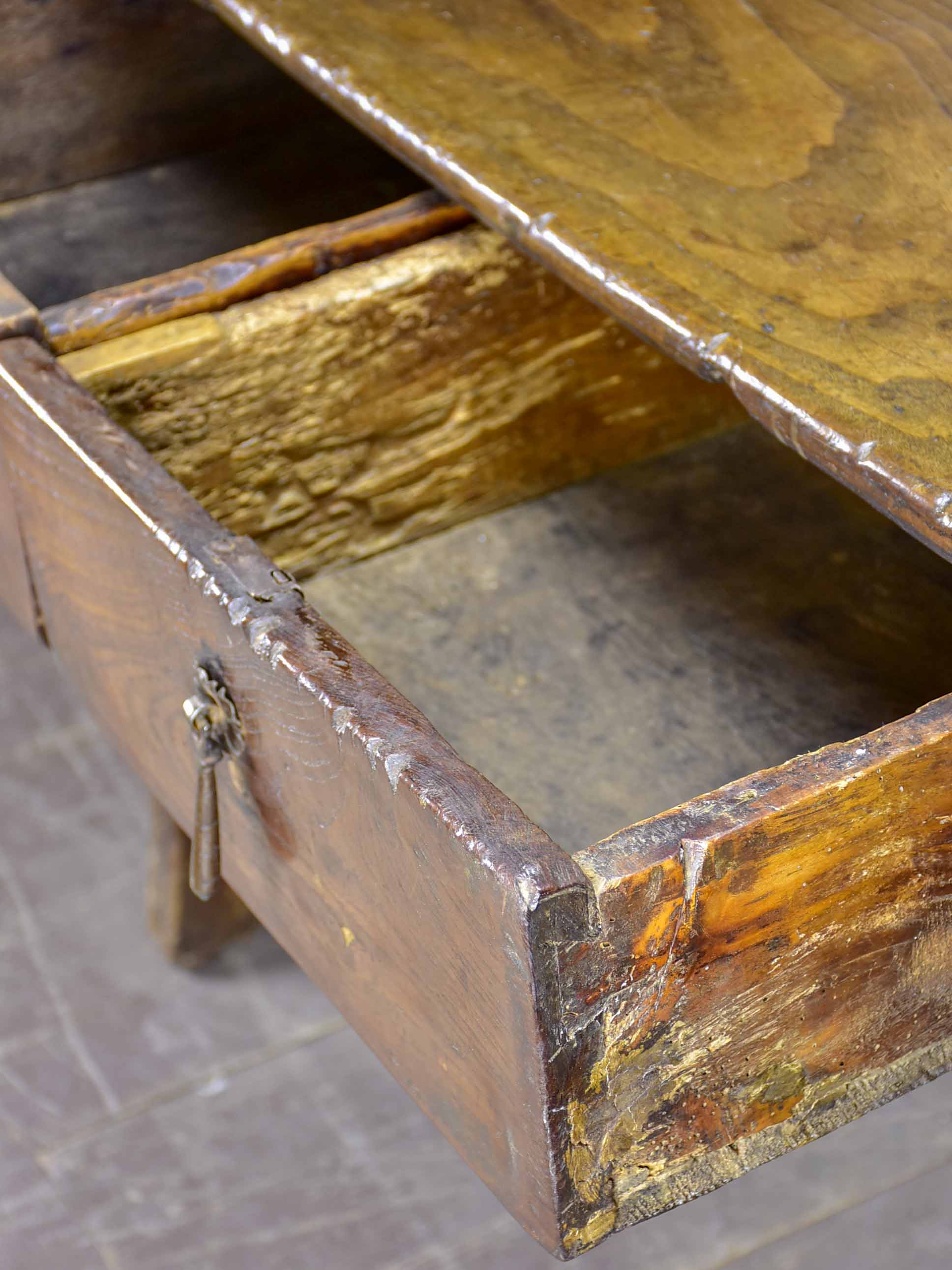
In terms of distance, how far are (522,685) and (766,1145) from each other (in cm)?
40

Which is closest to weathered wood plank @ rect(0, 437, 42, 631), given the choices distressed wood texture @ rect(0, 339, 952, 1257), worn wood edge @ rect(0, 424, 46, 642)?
worn wood edge @ rect(0, 424, 46, 642)

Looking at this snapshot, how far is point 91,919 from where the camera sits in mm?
1475

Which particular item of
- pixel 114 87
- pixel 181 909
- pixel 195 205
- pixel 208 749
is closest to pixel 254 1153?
pixel 181 909

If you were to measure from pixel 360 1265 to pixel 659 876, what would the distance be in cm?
78

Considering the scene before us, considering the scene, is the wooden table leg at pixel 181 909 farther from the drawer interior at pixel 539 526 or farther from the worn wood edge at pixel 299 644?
the worn wood edge at pixel 299 644

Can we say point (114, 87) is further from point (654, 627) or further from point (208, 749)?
point (208, 749)

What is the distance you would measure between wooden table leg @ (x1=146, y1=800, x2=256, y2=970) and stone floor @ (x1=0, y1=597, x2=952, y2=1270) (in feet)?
0.13

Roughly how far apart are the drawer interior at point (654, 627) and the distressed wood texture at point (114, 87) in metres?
0.60

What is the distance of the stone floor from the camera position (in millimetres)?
1207

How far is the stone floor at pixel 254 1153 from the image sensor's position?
3.96 feet

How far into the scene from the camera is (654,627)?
1.05m

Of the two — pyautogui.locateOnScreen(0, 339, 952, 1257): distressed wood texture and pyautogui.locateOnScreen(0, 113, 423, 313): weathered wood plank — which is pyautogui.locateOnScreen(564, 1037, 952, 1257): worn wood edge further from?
pyautogui.locateOnScreen(0, 113, 423, 313): weathered wood plank

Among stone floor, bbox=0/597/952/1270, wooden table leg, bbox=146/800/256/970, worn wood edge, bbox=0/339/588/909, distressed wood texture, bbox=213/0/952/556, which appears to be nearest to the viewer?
worn wood edge, bbox=0/339/588/909

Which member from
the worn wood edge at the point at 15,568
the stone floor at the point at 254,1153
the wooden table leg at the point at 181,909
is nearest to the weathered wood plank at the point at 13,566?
the worn wood edge at the point at 15,568
